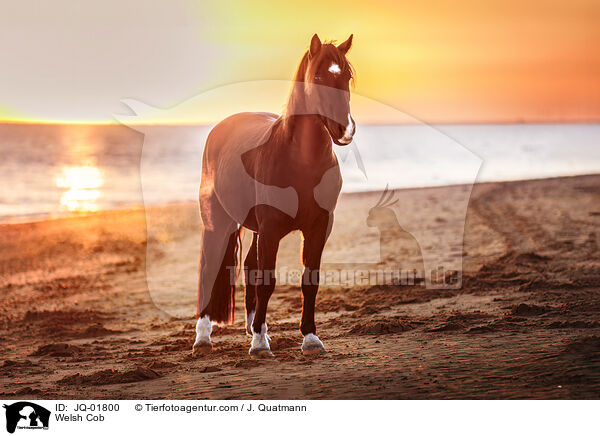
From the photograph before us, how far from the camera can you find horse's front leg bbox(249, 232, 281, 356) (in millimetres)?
3954

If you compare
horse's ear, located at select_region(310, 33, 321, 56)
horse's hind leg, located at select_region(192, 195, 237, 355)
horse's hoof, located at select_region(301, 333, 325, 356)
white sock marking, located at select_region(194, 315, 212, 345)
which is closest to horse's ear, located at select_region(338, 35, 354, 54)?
horse's ear, located at select_region(310, 33, 321, 56)

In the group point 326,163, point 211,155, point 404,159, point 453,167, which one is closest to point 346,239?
A: point 211,155

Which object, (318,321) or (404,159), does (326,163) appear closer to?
(318,321)

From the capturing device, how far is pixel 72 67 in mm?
7344

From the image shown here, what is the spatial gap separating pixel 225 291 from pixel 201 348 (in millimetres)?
492

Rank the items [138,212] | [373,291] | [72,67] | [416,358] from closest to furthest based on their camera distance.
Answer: [416,358], [373,291], [72,67], [138,212]

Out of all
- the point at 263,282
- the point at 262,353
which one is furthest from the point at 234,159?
the point at 262,353

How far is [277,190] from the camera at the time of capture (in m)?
3.90

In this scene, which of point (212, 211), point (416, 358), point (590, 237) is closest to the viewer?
point (416, 358)

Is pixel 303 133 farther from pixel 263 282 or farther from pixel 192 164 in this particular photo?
pixel 192 164

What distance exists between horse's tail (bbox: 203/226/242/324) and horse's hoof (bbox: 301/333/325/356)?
784 mm

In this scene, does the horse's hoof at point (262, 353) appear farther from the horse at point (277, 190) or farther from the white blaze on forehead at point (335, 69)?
the white blaze on forehead at point (335, 69)

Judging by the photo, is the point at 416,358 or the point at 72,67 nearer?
the point at 416,358

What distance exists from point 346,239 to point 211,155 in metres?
3.25
